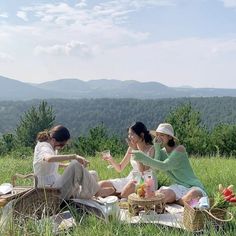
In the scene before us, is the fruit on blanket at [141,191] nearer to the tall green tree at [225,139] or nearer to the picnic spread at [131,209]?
the picnic spread at [131,209]

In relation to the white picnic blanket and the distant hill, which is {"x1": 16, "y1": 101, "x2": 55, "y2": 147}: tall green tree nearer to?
the white picnic blanket

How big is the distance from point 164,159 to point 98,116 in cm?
15469

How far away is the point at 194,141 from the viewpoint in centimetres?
3684

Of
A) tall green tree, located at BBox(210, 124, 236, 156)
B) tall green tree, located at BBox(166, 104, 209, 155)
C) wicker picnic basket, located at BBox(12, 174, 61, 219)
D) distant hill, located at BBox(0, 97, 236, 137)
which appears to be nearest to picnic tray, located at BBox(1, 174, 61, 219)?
wicker picnic basket, located at BBox(12, 174, 61, 219)

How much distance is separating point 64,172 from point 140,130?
4.34 ft

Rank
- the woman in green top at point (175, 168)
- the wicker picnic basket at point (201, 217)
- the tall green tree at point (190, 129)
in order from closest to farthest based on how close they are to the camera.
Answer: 1. the wicker picnic basket at point (201, 217)
2. the woman in green top at point (175, 168)
3. the tall green tree at point (190, 129)

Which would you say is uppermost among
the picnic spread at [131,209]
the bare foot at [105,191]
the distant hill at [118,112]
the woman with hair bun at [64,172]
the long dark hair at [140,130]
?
the long dark hair at [140,130]

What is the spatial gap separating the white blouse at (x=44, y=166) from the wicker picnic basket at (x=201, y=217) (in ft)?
5.60

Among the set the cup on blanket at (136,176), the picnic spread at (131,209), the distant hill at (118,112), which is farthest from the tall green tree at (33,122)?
the distant hill at (118,112)

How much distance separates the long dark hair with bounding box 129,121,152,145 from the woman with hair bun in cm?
105

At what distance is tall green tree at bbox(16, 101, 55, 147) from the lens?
199 ft

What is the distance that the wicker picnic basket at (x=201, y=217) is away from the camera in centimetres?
453

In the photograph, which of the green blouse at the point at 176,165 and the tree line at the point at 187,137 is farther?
the tree line at the point at 187,137

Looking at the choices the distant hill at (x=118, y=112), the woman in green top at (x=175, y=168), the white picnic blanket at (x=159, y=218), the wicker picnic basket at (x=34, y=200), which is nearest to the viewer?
the white picnic blanket at (x=159, y=218)
